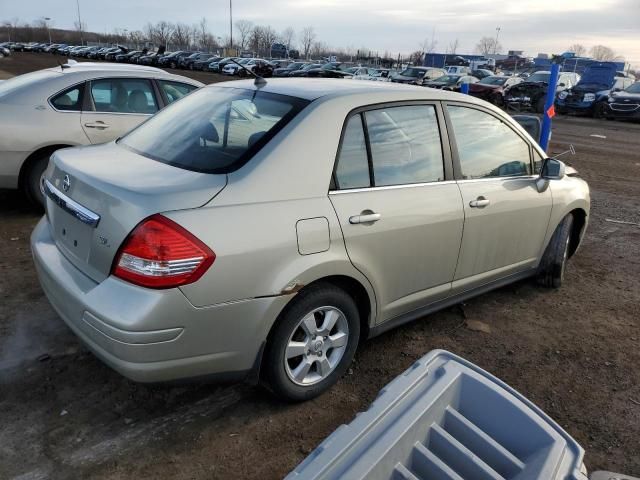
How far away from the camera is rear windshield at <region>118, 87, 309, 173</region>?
2701mm

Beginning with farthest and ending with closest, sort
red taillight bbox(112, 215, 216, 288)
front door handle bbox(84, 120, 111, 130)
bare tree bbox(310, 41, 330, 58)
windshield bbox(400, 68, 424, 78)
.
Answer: bare tree bbox(310, 41, 330, 58), windshield bbox(400, 68, 424, 78), front door handle bbox(84, 120, 111, 130), red taillight bbox(112, 215, 216, 288)

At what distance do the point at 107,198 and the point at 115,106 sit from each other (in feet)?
13.0

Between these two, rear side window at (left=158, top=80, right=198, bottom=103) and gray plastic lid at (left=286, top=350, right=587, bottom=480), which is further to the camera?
rear side window at (left=158, top=80, right=198, bottom=103)

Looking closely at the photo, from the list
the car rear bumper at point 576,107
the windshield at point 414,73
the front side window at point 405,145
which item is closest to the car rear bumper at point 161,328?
the front side window at point 405,145

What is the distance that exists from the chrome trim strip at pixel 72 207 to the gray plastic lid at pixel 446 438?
1552 millimetres

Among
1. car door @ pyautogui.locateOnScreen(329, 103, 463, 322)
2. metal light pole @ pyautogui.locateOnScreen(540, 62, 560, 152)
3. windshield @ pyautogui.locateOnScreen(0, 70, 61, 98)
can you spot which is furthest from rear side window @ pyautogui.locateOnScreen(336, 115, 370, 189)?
metal light pole @ pyautogui.locateOnScreen(540, 62, 560, 152)

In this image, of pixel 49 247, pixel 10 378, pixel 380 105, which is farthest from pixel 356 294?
pixel 10 378

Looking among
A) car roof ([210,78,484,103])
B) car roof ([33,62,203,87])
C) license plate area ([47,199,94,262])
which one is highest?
car roof ([210,78,484,103])

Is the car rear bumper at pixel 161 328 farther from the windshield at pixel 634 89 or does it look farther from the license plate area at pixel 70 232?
the windshield at pixel 634 89

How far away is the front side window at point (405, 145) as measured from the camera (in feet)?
9.87

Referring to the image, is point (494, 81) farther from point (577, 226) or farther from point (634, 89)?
point (577, 226)

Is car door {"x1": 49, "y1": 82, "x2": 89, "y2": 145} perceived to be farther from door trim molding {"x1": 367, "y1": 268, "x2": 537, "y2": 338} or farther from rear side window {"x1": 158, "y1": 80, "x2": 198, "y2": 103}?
door trim molding {"x1": 367, "y1": 268, "x2": 537, "y2": 338}

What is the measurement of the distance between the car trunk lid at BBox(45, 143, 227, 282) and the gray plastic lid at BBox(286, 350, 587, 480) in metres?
1.22

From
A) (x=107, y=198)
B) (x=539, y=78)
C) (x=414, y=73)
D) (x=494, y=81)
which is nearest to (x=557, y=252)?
(x=107, y=198)
